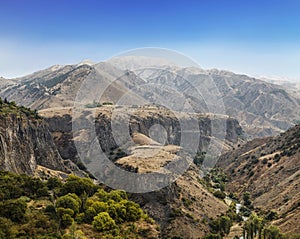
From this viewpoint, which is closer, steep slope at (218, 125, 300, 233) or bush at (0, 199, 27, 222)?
bush at (0, 199, 27, 222)

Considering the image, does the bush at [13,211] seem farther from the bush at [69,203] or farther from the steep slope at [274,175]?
the steep slope at [274,175]

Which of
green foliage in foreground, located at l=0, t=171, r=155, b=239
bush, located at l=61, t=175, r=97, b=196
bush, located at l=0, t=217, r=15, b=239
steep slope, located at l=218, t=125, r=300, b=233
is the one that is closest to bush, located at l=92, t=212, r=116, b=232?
green foliage in foreground, located at l=0, t=171, r=155, b=239

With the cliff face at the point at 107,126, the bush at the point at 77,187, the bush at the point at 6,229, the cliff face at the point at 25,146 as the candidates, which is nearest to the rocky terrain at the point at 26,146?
the cliff face at the point at 25,146

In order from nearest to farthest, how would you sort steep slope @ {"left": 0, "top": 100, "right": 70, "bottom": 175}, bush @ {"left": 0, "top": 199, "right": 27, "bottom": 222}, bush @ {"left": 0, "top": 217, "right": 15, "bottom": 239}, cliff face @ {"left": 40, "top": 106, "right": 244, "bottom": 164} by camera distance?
bush @ {"left": 0, "top": 217, "right": 15, "bottom": 239} → bush @ {"left": 0, "top": 199, "right": 27, "bottom": 222} → steep slope @ {"left": 0, "top": 100, "right": 70, "bottom": 175} → cliff face @ {"left": 40, "top": 106, "right": 244, "bottom": 164}

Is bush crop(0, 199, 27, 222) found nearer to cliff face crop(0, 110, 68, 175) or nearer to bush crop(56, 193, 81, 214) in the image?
bush crop(56, 193, 81, 214)

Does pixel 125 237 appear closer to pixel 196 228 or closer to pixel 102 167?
pixel 196 228

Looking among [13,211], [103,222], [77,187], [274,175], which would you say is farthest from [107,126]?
[13,211]

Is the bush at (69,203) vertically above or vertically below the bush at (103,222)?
above

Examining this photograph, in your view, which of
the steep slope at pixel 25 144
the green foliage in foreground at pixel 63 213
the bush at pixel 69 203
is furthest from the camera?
the steep slope at pixel 25 144
